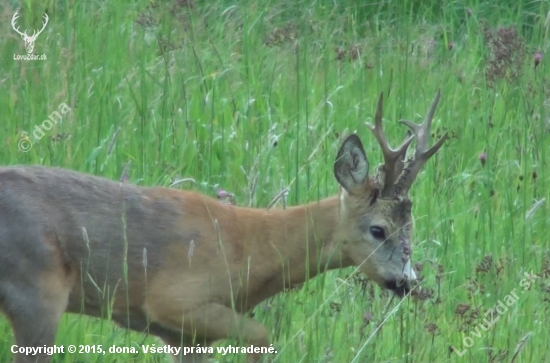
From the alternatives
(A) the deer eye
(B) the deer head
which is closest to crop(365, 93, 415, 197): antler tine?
(B) the deer head

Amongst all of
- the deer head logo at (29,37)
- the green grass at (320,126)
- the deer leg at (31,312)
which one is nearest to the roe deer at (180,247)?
the deer leg at (31,312)

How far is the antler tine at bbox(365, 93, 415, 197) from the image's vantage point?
6309 mm

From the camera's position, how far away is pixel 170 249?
6.26 m

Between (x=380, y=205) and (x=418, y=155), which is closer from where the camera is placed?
(x=418, y=155)

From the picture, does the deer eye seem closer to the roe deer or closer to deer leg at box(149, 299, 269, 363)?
the roe deer

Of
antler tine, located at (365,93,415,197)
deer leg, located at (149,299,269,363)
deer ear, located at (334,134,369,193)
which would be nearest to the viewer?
deer leg, located at (149,299,269,363)

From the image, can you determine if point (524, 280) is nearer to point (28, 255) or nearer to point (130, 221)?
point (130, 221)

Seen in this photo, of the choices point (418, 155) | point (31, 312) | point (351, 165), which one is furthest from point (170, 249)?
point (418, 155)

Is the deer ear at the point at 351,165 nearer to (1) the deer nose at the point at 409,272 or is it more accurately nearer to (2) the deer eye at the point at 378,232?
(2) the deer eye at the point at 378,232

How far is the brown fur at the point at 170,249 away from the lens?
5766 mm

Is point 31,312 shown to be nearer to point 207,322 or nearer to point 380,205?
point 207,322

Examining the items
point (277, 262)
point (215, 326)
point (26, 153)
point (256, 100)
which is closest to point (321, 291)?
point (277, 262)

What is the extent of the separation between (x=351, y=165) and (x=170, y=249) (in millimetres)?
951

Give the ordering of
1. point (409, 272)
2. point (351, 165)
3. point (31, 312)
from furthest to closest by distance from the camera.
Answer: point (351, 165) → point (409, 272) → point (31, 312)
